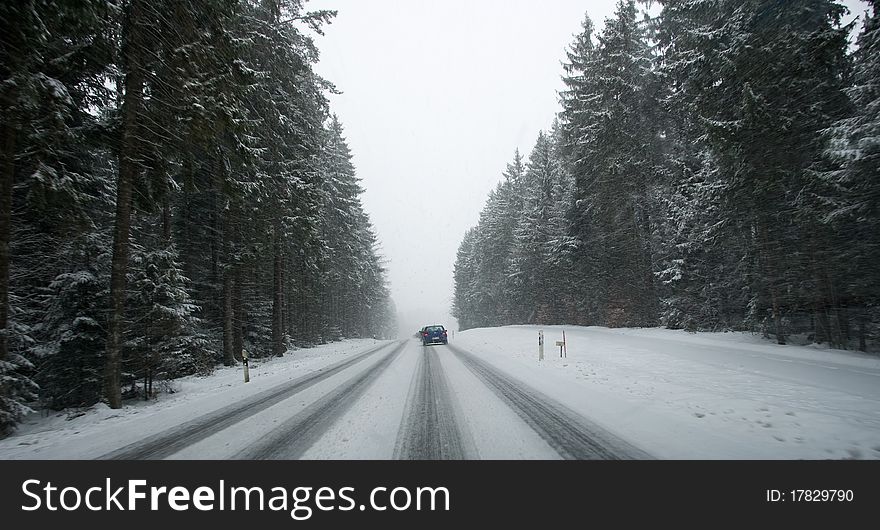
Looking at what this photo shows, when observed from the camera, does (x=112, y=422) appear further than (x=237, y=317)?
No

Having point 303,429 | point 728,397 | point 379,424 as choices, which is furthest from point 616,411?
point 303,429

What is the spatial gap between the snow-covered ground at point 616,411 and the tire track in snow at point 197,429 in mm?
261

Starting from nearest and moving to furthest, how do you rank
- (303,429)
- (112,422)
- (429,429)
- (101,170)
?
(429,429)
(303,429)
(112,422)
(101,170)

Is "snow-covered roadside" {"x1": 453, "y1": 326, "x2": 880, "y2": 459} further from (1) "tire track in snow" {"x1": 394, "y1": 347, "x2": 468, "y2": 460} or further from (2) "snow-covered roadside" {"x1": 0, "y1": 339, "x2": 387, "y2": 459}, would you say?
(2) "snow-covered roadside" {"x1": 0, "y1": 339, "x2": 387, "y2": 459}

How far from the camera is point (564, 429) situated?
4922mm

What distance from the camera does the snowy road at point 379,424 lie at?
417cm

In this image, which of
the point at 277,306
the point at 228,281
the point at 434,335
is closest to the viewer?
the point at 228,281

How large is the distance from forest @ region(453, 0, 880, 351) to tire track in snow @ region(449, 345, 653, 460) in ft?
31.3

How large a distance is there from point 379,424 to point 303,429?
1.08 metres

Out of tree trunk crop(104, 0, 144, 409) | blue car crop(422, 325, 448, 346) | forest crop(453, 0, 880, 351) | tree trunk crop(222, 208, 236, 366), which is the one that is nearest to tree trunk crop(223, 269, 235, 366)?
tree trunk crop(222, 208, 236, 366)

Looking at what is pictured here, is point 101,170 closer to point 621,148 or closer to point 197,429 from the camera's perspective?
point 197,429

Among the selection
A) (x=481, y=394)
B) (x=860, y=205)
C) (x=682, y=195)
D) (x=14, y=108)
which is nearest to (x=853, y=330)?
(x=860, y=205)
